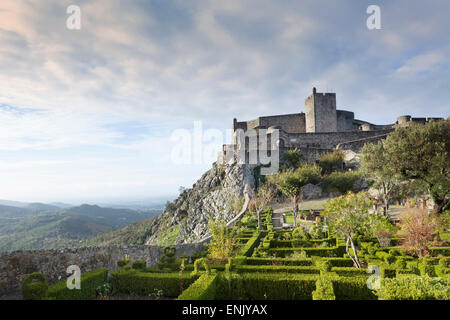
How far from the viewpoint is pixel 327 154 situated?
3750cm

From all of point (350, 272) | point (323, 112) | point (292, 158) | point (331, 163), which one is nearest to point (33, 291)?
point (350, 272)

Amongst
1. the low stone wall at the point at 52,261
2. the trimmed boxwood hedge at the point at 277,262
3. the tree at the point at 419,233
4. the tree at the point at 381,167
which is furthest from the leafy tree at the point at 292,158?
the low stone wall at the point at 52,261

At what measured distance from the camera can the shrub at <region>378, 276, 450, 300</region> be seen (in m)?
6.41

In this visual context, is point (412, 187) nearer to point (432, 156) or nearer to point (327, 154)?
point (432, 156)

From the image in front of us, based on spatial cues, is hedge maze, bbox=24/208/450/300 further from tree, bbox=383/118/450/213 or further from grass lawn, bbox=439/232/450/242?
tree, bbox=383/118/450/213

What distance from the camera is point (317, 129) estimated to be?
45.8 m

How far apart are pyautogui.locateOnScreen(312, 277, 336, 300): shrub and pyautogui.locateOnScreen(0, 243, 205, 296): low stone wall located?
29.7 ft

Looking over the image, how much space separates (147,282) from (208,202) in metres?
27.6

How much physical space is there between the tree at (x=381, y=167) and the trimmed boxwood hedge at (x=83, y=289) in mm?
20594

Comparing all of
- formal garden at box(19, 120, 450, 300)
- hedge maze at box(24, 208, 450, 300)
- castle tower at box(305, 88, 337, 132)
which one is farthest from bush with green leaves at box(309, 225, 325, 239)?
castle tower at box(305, 88, 337, 132)

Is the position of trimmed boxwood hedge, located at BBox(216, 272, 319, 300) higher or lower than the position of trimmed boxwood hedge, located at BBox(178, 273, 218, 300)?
lower

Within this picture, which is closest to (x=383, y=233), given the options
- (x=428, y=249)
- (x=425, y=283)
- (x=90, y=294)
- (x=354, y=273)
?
(x=428, y=249)
